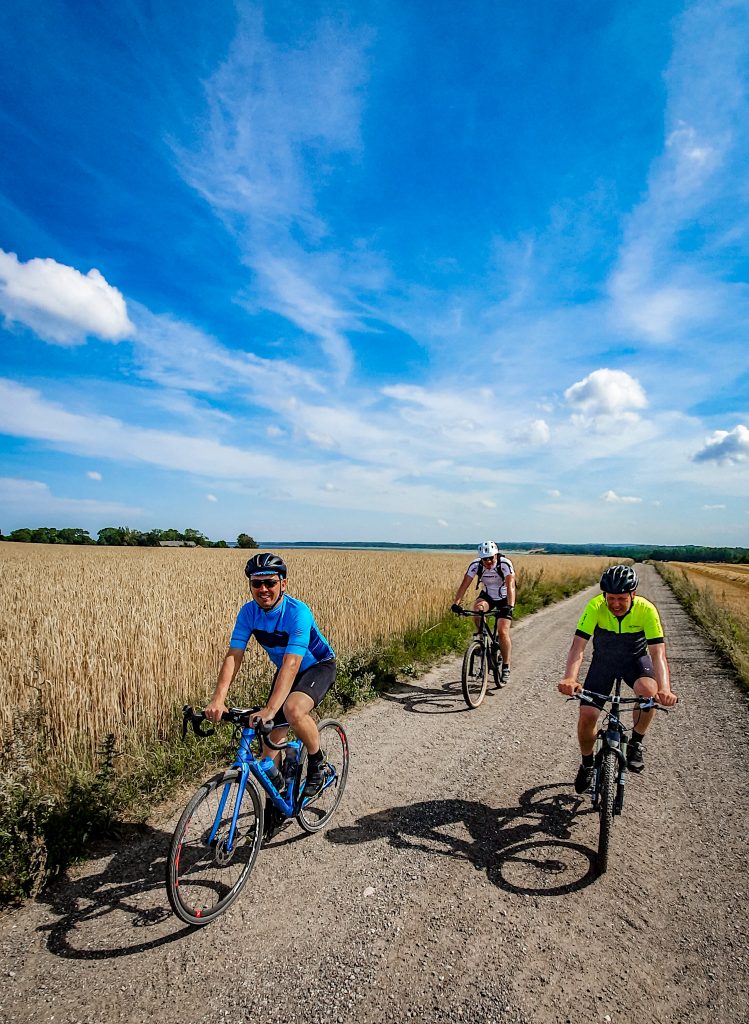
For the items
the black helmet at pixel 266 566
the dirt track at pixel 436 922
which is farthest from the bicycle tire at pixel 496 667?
the black helmet at pixel 266 566

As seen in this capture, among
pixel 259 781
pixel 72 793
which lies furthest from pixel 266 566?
pixel 72 793

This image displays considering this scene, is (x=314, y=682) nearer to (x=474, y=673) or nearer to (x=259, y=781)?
(x=259, y=781)

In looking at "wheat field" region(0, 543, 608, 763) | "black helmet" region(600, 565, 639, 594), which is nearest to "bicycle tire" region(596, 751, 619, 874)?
"black helmet" region(600, 565, 639, 594)

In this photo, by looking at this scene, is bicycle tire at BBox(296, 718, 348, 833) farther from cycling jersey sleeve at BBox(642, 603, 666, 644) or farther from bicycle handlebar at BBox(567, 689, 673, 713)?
cycling jersey sleeve at BBox(642, 603, 666, 644)

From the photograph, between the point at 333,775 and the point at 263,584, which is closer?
the point at 263,584

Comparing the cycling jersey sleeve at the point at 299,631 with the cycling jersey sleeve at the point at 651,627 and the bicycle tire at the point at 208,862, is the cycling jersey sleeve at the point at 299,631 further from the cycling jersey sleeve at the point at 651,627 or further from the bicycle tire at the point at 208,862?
the cycling jersey sleeve at the point at 651,627

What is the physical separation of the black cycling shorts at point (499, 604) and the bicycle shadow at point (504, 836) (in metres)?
3.48

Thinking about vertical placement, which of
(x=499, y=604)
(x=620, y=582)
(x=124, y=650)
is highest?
(x=620, y=582)

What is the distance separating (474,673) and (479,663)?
0.67 ft

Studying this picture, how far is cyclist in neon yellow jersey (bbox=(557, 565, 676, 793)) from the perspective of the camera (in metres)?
4.02

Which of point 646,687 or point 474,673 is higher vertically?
point 646,687

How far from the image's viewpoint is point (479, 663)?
25.4ft

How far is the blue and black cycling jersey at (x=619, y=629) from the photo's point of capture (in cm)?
415

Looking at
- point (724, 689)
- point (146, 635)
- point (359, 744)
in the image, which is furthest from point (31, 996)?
point (724, 689)
